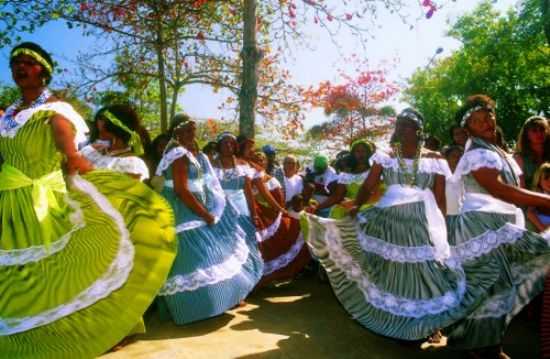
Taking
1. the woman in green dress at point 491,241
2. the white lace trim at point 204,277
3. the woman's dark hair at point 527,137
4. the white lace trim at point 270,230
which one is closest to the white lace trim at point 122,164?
the white lace trim at point 204,277

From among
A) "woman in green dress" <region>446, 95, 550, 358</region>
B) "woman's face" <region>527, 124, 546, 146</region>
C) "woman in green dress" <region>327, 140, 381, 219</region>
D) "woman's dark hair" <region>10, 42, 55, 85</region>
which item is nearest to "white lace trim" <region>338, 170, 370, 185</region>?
"woman in green dress" <region>327, 140, 381, 219</region>

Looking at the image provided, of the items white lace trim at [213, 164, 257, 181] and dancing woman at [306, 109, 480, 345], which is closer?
dancing woman at [306, 109, 480, 345]

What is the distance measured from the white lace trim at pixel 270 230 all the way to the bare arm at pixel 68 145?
3625mm

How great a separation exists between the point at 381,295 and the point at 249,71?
5845 millimetres

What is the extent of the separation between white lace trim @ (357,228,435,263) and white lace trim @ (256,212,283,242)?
255cm

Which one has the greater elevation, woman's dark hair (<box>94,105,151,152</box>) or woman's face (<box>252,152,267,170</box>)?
woman's dark hair (<box>94,105,151,152</box>)

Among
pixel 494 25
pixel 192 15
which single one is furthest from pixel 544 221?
pixel 494 25

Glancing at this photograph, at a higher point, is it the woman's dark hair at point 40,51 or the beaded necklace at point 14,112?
the woman's dark hair at point 40,51

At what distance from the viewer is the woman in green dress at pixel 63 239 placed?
258 centimetres

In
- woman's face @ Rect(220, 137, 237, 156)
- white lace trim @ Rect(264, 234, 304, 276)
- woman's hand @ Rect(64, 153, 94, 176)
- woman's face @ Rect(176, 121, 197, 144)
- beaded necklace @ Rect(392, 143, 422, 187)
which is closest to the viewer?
woman's hand @ Rect(64, 153, 94, 176)

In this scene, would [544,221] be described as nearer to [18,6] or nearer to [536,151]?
[536,151]

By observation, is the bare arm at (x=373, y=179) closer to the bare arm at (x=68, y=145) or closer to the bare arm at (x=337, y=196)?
the bare arm at (x=68, y=145)

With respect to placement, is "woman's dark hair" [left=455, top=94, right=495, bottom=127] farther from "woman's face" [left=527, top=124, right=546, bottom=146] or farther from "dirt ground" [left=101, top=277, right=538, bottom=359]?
"dirt ground" [left=101, top=277, right=538, bottom=359]

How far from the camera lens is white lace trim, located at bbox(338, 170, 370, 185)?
659 centimetres
